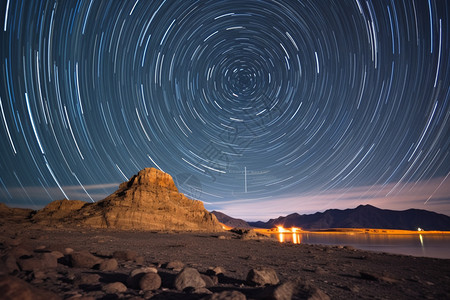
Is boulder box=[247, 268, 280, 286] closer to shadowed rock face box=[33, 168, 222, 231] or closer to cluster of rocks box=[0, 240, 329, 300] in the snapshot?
cluster of rocks box=[0, 240, 329, 300]

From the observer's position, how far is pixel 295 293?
161 inches

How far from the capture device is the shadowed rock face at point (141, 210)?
1900 inches

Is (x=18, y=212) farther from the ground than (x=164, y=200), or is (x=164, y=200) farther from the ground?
(x=164, y=200)

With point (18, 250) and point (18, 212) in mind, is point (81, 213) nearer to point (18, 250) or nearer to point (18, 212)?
point (18, 212)

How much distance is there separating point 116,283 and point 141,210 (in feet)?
179

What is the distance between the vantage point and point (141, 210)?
179 ft

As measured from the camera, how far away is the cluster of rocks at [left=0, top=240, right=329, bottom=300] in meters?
3.49

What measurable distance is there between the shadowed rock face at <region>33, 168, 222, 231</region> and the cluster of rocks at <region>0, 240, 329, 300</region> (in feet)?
148

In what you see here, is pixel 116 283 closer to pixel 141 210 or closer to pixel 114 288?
pixel 114 288

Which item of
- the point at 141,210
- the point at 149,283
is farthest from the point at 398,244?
the point at 141,210

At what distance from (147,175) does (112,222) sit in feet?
75.6

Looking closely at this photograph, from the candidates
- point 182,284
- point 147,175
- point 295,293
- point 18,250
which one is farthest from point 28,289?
point 147,175

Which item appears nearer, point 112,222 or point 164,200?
point 112,222

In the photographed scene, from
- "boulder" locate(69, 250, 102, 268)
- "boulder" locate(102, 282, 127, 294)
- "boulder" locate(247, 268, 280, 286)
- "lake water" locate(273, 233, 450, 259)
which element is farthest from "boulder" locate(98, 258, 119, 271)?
"lake water" locate(273, 233, 450, 259)
